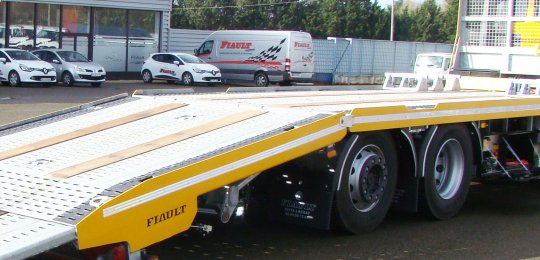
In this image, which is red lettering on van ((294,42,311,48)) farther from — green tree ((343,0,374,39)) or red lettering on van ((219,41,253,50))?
green tree ((343,0,374,39))

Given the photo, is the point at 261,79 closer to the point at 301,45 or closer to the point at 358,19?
the point at 301,45

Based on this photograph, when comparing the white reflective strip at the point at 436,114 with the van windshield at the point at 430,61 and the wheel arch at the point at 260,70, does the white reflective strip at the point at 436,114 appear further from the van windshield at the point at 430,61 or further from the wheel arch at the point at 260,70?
the wheel arch at the point at 260,70

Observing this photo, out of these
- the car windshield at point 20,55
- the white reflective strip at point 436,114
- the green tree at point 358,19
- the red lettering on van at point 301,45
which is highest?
A: the green tree at point 358,19

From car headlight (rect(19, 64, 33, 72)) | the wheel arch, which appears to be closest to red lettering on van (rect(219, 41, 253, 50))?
the wheel arch

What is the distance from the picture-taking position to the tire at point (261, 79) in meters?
34.9

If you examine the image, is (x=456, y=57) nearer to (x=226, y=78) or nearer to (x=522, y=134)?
(x=522, y=134)

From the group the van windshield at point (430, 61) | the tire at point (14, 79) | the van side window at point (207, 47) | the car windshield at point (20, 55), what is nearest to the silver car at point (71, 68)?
the car windshield at point (20, 55)

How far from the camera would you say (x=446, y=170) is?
26.7 feet

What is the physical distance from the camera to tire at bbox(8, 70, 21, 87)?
28.7 m

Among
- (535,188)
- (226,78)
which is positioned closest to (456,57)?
(535,188)

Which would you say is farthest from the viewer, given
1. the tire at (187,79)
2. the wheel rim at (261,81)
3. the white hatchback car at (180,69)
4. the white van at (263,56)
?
the wheel rim at (261,81)

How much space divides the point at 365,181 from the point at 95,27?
31714 millimetres

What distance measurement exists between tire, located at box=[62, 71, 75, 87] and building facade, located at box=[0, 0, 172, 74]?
5084mm

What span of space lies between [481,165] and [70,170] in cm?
480
